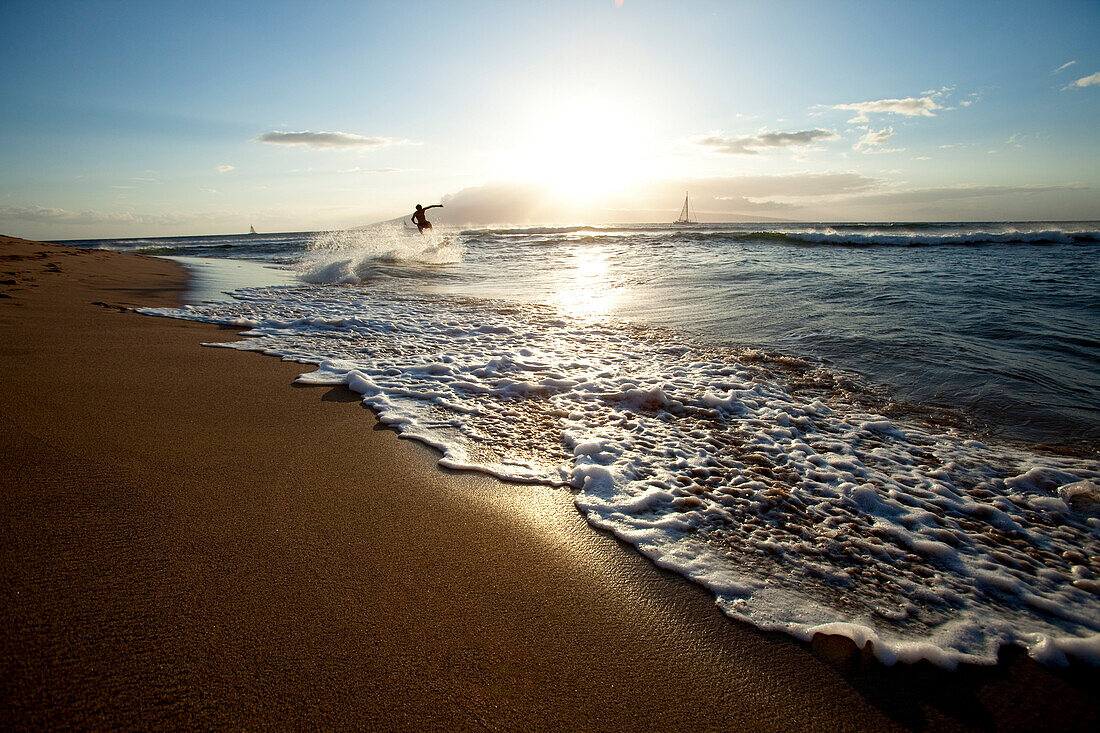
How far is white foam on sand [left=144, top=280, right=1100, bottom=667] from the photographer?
179 cm

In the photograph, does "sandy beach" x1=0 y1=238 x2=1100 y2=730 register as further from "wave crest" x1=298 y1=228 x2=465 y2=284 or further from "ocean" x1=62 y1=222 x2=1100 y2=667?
"wave crest" x1=298 y1=228 x2=465 y2=284

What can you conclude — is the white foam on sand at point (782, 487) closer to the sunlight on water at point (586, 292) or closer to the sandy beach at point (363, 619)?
the sandy beach at point (363, 619)

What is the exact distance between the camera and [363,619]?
1.62 m

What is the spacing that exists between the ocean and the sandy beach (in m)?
0.17

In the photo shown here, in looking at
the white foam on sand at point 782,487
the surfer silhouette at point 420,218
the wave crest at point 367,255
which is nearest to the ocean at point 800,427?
the white foam on sand at point 782,487

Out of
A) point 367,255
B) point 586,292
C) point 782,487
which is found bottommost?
point 782,487

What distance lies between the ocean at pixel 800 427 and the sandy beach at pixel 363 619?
0.56ft

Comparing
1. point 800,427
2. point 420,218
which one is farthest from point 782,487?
point 420,218

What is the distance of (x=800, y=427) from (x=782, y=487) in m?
0.92

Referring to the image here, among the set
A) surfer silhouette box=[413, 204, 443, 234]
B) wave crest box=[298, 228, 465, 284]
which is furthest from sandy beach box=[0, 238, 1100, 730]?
surfer silhouette box=[413, 204, 443, 234]

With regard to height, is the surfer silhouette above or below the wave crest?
above

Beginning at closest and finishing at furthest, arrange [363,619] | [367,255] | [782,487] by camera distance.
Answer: [363,619] < [782,487] < [367,255]

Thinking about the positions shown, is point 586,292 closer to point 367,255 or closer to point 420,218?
point 367,255

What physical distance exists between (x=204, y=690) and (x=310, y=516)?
87 centimetres
